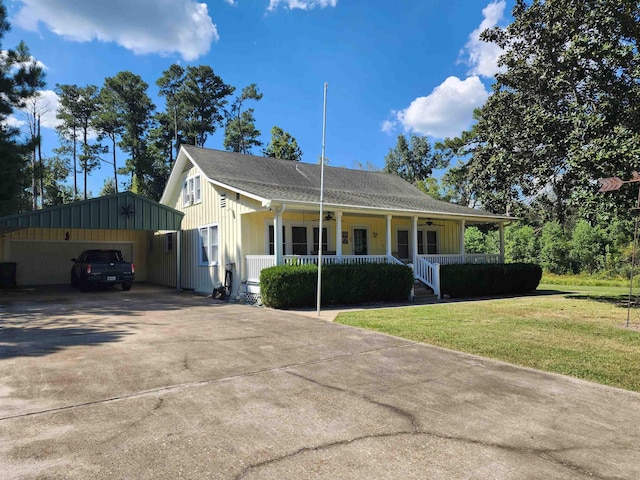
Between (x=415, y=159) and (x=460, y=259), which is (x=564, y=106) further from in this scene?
(x=415, y=159)

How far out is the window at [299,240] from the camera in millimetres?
15867

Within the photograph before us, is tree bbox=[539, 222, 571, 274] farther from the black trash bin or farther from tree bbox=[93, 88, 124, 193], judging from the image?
tree bbox=[93, 88, 124, 193]

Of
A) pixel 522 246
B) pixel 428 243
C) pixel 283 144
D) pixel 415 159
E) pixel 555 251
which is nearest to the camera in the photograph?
pixel 428 243

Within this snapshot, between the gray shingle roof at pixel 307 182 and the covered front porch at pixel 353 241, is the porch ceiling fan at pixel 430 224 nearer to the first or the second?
the covered front porch at pixel 353 241

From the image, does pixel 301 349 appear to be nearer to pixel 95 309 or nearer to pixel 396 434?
pixel 396 434

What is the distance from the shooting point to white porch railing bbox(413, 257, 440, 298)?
49.8 feet

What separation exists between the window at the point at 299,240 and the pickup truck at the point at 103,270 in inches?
272

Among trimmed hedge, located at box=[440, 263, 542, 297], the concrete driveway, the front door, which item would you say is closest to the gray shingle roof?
the front door

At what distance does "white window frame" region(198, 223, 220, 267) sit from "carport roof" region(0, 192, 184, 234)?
40.2 inches

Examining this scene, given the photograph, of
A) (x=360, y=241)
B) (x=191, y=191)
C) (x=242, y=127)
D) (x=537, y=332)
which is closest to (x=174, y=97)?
(x=242, y=127)

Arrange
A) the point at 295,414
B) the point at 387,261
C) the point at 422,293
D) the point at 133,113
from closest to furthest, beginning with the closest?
the point at 295,414 < the point at 387,261 < the point at 422,293 < the point at 133,113

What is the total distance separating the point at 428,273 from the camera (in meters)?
15.7

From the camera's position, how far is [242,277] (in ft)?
46.6

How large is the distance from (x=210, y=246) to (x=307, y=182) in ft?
17.1
